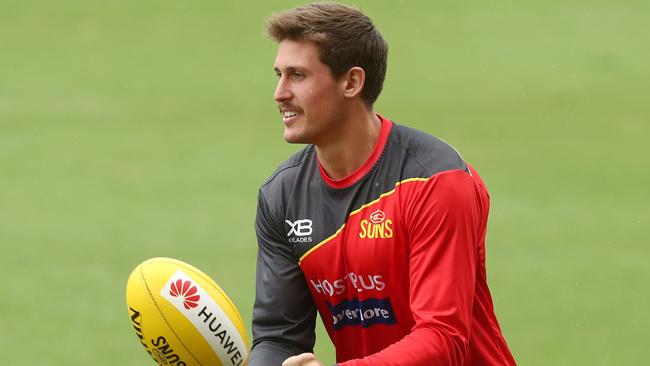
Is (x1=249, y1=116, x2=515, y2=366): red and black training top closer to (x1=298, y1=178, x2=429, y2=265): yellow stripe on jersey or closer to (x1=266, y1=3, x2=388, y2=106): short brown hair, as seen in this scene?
(x1=298, y1=178, x2=429, y2=265): yellow stripe on jersey

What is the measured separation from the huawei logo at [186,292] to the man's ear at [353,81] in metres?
1.37

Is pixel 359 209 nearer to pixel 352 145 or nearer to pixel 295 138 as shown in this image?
pixel 352 145

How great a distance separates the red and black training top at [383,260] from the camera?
→ 544 centimetres

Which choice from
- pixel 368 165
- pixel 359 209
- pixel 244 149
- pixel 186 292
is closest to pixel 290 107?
pixel 368 165

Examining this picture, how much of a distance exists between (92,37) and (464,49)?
5.16 m

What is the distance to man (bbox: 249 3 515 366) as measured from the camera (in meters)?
5.50

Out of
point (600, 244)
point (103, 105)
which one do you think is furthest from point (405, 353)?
point (103, 105)

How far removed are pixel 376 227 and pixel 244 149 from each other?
927 centimetres

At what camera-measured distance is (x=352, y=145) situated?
5.83 meters

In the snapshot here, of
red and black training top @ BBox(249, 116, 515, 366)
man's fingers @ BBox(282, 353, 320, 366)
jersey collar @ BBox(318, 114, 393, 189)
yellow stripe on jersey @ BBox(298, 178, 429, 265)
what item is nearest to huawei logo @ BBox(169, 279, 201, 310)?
red and black training top @ BBox(249, 116, 515, 366)

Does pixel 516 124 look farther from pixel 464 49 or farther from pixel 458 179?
pixel 458 179

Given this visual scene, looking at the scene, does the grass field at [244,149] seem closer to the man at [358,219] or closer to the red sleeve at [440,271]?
the man at [358,219]

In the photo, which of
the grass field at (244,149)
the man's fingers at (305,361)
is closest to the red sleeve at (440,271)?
the man's fingers at (305,361)

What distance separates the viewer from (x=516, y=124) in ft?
52.6
